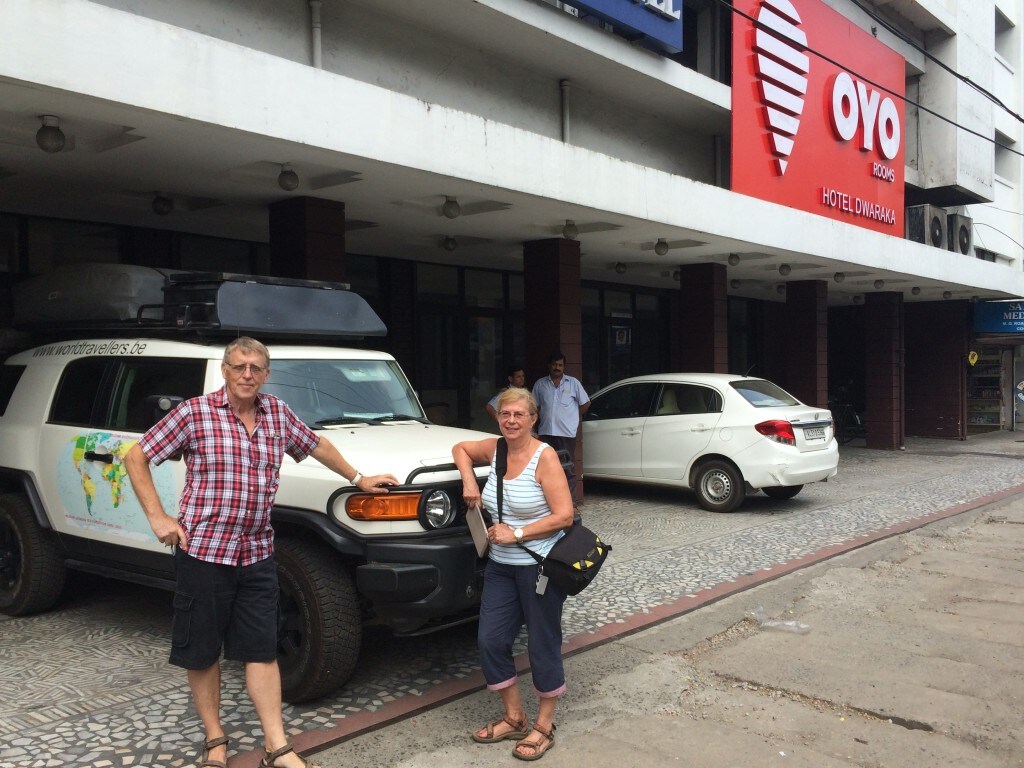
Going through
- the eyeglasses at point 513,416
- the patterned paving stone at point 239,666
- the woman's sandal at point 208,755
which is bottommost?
the patterned paving stone at point 239,666

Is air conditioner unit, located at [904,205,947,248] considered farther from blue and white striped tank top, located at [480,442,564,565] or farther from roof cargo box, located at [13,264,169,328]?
blue and white striped tank top, located at [480,442,564,565]

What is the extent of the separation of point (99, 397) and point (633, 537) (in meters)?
5.40

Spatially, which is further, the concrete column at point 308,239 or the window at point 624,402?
the window at point 624,402

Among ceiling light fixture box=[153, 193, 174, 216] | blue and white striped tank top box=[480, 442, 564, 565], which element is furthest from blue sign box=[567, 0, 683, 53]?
blue and white striped tank top box=[480, 442, 564, 565]

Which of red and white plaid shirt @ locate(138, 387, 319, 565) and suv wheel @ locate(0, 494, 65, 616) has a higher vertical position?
red and white plaid shirt @ locate(138, 387, 319, 565)

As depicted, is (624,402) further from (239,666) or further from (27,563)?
(27,563)

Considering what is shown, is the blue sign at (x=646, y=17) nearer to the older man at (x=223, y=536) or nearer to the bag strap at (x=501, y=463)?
the bag strap at (x=501, y=463)

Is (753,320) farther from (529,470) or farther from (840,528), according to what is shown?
(529,470)

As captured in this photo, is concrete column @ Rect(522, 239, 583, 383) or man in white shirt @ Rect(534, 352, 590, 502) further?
concrete column @ Rect(522, 239, 583, 383)

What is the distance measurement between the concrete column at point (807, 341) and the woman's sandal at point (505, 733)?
13495 millimetres

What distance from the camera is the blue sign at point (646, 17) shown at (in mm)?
10250

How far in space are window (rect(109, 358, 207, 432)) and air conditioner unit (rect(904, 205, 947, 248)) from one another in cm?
1692

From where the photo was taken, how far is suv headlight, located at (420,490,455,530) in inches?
177

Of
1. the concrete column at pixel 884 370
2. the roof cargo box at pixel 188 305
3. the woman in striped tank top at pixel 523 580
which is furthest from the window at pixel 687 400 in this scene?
the concrete column at pixel 884 370
